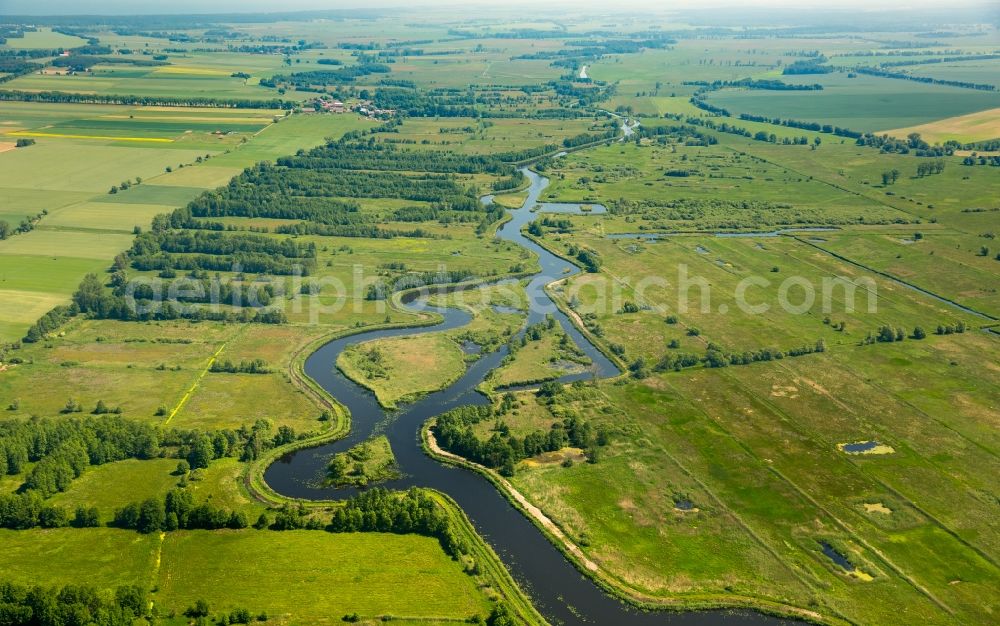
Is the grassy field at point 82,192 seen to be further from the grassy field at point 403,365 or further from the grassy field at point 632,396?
the grassy field at point 403,365

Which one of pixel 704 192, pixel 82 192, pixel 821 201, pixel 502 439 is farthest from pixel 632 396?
pixel 82 192

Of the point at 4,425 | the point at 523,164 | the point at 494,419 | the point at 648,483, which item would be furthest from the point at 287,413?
the point at 523,164

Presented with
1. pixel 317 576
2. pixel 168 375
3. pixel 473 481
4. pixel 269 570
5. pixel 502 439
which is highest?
pixel 168 375

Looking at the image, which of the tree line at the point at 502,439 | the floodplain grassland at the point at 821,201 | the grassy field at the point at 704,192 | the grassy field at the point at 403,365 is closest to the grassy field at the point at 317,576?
the tree line at the point at 502,439

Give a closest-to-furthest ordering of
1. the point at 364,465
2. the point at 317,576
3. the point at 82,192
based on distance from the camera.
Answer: the point at 317,576
the point at 364,465
the point at 82,192

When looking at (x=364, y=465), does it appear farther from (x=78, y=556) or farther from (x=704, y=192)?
(x=704, y=192)

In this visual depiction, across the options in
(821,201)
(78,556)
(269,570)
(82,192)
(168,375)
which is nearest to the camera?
(269,570)

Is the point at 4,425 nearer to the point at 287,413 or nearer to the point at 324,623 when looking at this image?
the point at 287,413
